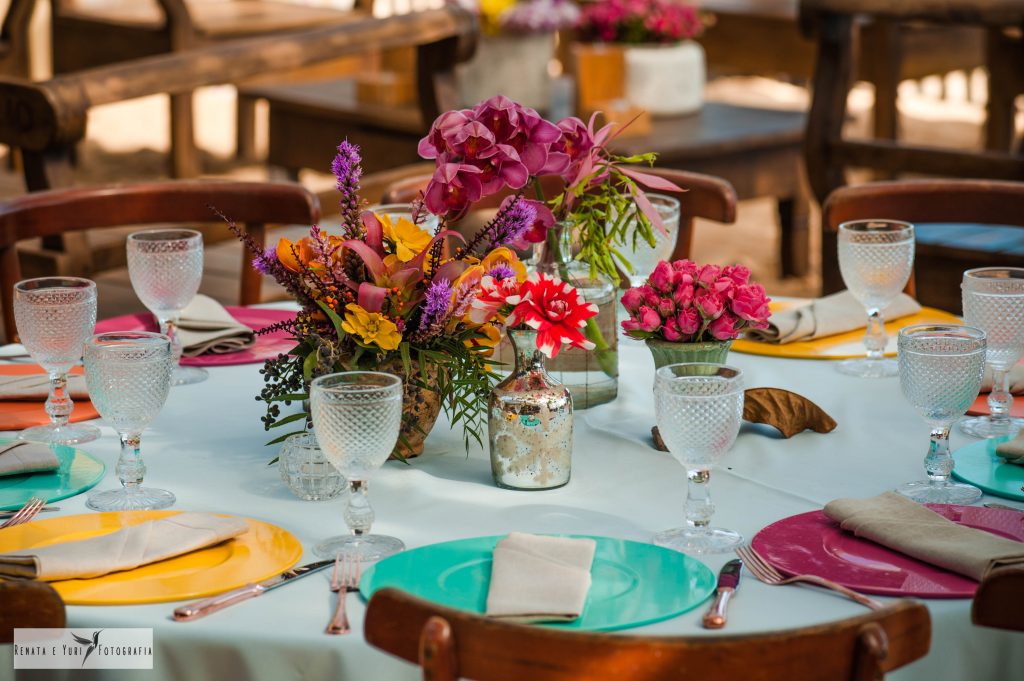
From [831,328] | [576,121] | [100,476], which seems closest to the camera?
[100,476]

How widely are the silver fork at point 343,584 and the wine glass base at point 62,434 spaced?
0.49 m

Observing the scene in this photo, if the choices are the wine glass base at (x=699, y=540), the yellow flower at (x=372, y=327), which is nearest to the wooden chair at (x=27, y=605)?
the yellow flower at (x=372, y=327)

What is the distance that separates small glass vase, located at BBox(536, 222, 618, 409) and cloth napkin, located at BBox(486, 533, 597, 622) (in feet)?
1.47

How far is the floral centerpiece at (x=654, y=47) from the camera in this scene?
14.8 feet

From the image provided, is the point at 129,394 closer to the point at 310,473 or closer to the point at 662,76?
the point at 310,473

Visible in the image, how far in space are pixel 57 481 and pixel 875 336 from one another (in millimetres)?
1062

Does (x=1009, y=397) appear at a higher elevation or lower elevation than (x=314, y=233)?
lower

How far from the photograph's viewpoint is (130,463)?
1.40 meters

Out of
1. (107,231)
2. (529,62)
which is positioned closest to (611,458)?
(107,231)

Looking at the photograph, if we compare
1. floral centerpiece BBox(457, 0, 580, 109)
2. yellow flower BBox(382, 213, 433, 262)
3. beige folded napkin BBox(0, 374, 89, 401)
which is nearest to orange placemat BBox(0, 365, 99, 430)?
beige folded napkin BBox(0, 374, 89, 401)

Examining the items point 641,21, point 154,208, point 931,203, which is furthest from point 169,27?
point 931,203

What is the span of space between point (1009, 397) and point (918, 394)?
295mm

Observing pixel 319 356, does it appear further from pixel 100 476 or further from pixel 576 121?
pixel 576 121

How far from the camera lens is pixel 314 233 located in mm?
1426
